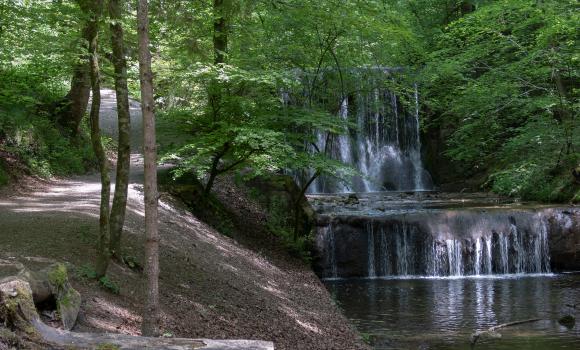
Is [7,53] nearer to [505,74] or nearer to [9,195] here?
[9,195]

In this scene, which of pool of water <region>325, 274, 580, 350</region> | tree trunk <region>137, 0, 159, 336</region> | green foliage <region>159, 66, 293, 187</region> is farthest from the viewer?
green foliage <region>159, 66, 293, 187</region>

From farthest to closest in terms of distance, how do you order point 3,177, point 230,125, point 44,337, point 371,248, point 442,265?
point 371,248
point 442,265
point 3,177
point 230,125
point 44,337

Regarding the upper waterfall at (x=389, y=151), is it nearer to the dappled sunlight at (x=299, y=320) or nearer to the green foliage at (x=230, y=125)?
the green foliage at (x=230, y=125)

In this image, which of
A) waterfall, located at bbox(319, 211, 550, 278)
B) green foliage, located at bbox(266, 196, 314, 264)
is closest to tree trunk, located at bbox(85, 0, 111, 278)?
green foliage, located at bbox(266, 196, 314, 264)

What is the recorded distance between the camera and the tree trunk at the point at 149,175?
214 inches

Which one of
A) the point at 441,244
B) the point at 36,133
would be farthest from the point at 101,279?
the point at 441,244

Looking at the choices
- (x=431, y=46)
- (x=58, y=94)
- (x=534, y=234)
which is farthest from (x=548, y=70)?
(x=58, y=94)

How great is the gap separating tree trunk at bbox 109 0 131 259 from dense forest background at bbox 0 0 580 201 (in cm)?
16

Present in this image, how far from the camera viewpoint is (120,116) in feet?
24.1

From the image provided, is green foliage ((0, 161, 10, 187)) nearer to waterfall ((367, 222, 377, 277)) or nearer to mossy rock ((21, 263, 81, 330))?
mossy rock ((21, 263, 81, 330))

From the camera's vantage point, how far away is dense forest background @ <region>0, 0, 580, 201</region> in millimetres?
9539

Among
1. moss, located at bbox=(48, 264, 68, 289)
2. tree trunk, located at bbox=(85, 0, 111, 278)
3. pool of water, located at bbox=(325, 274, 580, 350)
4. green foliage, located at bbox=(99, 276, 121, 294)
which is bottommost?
pool of water, located at bbox=(325, 274, 580, 350)

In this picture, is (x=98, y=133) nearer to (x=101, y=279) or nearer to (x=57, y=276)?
(x=101, y=279)

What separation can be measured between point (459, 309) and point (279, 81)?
5370 millimetres
